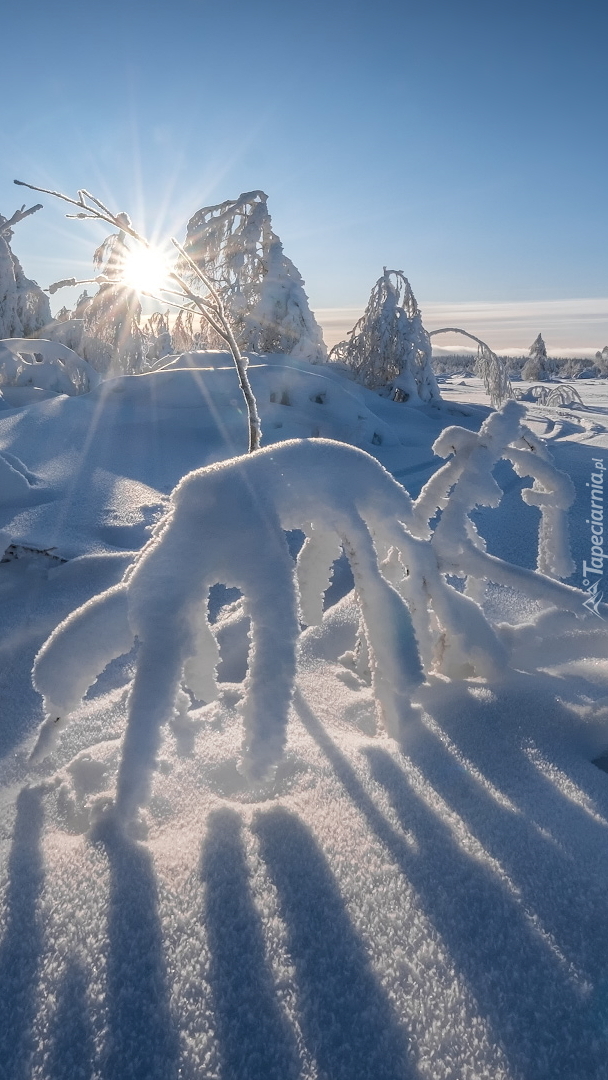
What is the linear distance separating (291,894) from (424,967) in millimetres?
203

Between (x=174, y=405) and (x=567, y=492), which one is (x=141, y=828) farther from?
(x=174, y=405)

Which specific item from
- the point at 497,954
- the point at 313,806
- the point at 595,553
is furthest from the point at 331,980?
the point at 595,553

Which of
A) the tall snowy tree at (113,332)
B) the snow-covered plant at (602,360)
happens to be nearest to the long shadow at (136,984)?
the tall snowy tree at (113,332)

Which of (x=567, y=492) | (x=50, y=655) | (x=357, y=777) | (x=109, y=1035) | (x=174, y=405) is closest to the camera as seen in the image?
(x=109, y=1035)

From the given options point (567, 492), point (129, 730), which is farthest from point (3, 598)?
point (567, 492)

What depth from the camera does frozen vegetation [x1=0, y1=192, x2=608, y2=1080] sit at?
675 millimetres

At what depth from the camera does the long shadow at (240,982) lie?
2.12 ft

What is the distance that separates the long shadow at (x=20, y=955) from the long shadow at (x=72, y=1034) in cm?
3

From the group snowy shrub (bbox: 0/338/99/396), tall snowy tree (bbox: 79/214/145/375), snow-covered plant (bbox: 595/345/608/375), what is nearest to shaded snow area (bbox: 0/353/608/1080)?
snowy shrub (bbox: 0/338/99/396)

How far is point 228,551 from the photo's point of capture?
939 mm

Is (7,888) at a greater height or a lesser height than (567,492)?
lesser

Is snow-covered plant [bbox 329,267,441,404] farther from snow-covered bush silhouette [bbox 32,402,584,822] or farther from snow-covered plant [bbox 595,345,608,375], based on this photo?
snow-covered plant [bbox 595,345,608,375]

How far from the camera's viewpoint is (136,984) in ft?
2.36

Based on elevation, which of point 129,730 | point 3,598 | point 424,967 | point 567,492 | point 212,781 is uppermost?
point 567,492
